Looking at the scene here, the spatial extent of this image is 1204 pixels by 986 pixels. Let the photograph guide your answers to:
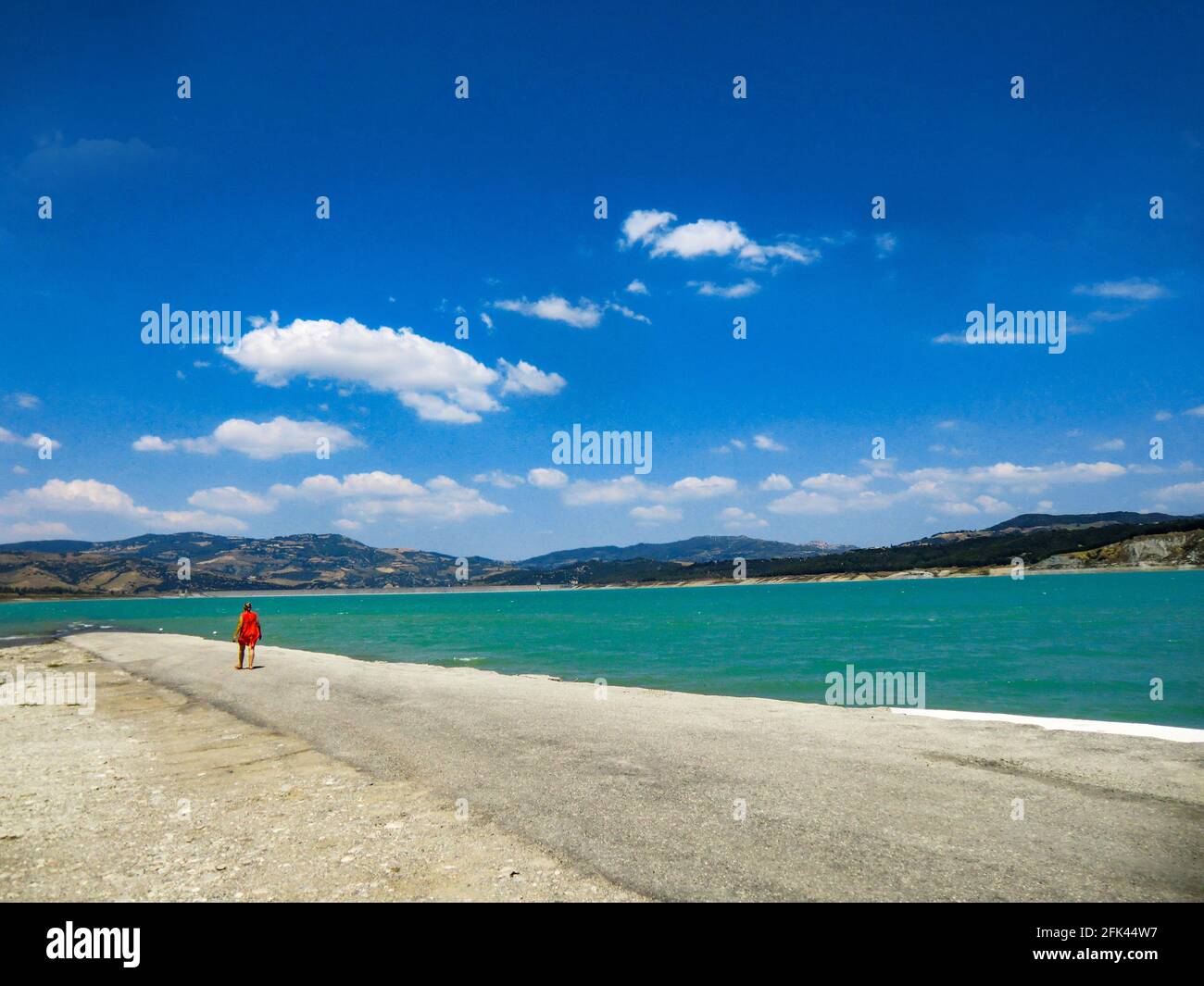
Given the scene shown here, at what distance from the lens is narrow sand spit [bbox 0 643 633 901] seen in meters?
7.60

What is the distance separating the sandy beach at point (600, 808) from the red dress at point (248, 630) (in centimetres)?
1125

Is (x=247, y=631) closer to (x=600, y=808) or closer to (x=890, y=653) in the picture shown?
(x=600, y=808)

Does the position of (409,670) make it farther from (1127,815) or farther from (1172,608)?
(1172,608)

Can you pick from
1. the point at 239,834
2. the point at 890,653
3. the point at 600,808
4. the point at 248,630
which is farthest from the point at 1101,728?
the point at 248,630

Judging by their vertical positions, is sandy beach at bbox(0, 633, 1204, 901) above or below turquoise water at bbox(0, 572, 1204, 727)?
above

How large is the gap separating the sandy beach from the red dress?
1125cm

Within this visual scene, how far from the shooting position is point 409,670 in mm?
32656

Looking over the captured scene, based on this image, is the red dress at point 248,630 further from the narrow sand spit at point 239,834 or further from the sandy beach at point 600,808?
the narrow sand spit at point 239,834

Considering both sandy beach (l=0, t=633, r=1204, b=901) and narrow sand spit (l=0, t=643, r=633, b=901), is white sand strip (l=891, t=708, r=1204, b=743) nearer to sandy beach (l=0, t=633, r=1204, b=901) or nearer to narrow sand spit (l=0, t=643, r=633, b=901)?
sandy beach (l=0, t=633, r=1204, b=901)

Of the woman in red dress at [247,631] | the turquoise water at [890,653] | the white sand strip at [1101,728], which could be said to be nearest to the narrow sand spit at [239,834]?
the white sand strip at [1101,728]

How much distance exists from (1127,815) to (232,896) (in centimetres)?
1181

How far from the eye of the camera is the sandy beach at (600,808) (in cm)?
773

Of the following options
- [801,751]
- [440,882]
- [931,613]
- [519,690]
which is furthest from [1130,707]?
[931,613]

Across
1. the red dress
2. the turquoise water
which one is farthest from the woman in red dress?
the turquoise water
